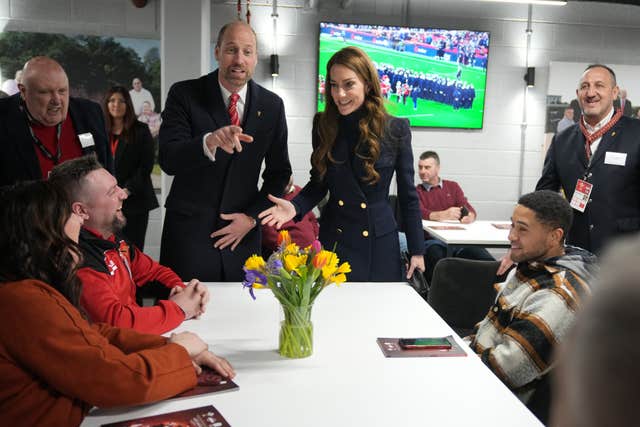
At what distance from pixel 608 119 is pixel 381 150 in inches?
61.1

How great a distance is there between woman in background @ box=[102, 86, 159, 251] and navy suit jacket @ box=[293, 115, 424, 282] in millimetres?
2113

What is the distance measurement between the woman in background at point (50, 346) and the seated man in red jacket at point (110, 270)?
35cm

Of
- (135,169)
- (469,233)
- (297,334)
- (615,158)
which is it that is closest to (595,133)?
(615,158)

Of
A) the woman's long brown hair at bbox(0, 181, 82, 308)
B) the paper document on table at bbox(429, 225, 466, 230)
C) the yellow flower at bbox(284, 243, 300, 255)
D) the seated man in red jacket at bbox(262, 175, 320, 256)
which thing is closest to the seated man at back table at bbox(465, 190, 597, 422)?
the yellow flower at bbox(284, 243, 300, 255)

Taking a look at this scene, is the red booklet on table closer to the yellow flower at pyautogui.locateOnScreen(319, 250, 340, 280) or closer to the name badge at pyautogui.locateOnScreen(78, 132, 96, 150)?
the yellow flower at pyautogui.locateOnScreen(319, 250, 340, 280)

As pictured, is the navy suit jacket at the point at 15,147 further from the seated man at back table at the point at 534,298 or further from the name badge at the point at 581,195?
the name badge at the point at 581,195

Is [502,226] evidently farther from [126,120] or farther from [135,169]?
[126,120]

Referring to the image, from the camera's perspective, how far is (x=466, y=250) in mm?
5176

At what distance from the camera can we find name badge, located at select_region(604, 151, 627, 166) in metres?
3.21

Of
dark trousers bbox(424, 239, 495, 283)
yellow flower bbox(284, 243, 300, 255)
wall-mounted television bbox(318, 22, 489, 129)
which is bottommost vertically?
dark trousers bbox(424, 239, 495, 283)

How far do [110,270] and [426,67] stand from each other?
4839mm

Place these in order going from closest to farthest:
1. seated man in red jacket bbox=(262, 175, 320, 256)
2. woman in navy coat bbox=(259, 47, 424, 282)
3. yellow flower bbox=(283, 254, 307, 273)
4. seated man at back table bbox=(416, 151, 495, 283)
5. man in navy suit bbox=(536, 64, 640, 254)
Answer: yellow flower bbox=(283, 254, 307, 273)
woman in navy coat bbox=(259, 47, 424, 282)
man in navy suit bbox=(536, 64, 640, 254)
seated man in red jacket bbox=(262, 175, 320, 256)
seated man at back table bbox=(416, 151, 495, 283)

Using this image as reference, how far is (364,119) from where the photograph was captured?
8.57ft

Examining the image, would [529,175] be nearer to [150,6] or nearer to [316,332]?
[150,6]
